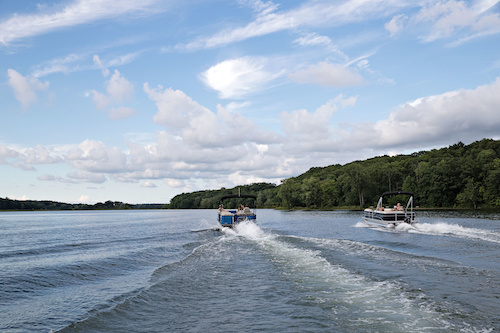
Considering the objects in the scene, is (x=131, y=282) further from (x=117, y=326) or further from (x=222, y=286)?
(x=117, y=326)

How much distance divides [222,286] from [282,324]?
5264 mm

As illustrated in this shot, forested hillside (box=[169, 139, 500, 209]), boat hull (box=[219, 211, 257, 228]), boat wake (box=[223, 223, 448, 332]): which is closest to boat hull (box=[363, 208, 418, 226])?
boat hull (box=[219, 211, 257, 228])

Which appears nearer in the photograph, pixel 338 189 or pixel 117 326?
pixel 117 326

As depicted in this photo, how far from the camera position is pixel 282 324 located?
9.66 meters

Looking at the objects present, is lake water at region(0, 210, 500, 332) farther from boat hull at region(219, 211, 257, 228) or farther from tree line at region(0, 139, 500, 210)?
tree line at region(0, 139, 500, 210)

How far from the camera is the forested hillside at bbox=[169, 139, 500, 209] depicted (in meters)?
103

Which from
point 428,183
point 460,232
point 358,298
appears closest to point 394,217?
point 460,232

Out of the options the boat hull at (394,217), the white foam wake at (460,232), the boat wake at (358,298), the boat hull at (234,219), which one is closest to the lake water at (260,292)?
the boat wake at (358,298)

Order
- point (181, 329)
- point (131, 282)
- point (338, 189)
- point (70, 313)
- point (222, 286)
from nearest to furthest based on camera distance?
point (181, 329), point (70, 313), point (222, 286), point (131, 282), point (338, 189)

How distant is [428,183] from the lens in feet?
398

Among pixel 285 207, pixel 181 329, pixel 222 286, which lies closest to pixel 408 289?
pixel 222 286

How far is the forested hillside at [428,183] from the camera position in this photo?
103250mm

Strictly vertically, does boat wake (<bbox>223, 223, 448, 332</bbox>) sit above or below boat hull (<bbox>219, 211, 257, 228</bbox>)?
below

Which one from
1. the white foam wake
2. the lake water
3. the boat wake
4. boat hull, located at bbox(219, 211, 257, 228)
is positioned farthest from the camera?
boat hull, located at bbox(219, 211, 257, 228)
